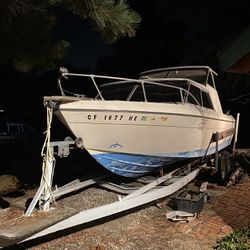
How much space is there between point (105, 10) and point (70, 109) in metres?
1.36

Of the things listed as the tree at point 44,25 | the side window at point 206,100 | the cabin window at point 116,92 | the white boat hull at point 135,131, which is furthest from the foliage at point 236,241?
the side window at point 206,100

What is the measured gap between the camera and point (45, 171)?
481 centimetres

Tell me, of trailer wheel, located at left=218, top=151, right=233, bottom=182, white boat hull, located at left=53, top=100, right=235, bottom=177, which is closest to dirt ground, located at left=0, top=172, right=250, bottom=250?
white boat hull, located at left=53, top=100, right=235, bottom=177

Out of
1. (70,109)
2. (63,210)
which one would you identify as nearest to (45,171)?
(63,210)

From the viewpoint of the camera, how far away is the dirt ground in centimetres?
471

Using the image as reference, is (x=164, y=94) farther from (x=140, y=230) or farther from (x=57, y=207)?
(x=57, y=207)

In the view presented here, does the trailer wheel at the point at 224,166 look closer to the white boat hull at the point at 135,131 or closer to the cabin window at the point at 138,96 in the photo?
the white boat hull at the point at 135,131

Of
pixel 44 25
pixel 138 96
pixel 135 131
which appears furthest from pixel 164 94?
pixel 44 25

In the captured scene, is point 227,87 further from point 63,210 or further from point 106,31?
point 63,210

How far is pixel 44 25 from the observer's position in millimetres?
6145

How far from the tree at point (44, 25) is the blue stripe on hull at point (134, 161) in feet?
5.81

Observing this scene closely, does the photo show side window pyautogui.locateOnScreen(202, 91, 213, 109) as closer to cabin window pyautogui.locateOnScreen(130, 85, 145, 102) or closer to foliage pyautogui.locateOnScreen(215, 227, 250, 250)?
cabin window pyautogui.locateOnScreen(130, 85, 145, 102)

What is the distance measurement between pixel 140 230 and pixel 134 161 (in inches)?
52.1

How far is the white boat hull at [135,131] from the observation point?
5.42m
